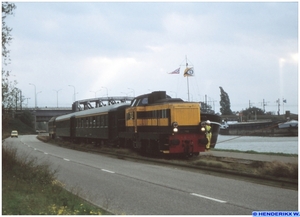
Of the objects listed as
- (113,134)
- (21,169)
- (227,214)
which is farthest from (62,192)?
(113,134)

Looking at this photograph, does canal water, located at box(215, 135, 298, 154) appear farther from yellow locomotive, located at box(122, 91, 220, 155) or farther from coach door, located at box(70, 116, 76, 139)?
coach door, located at box(70, 116, 76, 139)

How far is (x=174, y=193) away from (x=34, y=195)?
12.3 feet

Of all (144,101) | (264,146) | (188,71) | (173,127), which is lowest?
(264,146)

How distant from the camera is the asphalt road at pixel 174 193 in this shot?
10156 millimetres

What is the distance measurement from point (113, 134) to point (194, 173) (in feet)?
49.4

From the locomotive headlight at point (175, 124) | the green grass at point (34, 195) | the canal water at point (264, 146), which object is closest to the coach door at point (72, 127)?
the canal water at point (264, 146)

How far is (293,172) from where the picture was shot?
14.8m

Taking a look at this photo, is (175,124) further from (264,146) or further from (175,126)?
(264,146)

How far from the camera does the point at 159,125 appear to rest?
947 inches

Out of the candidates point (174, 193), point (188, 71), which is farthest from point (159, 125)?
point (174, 193)

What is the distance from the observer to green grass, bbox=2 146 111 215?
30.3 feet

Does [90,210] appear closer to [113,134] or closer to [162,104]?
[162,104]

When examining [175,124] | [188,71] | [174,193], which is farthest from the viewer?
[188,71]

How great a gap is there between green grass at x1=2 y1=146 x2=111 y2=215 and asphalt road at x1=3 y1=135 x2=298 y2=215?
2.14 feet
